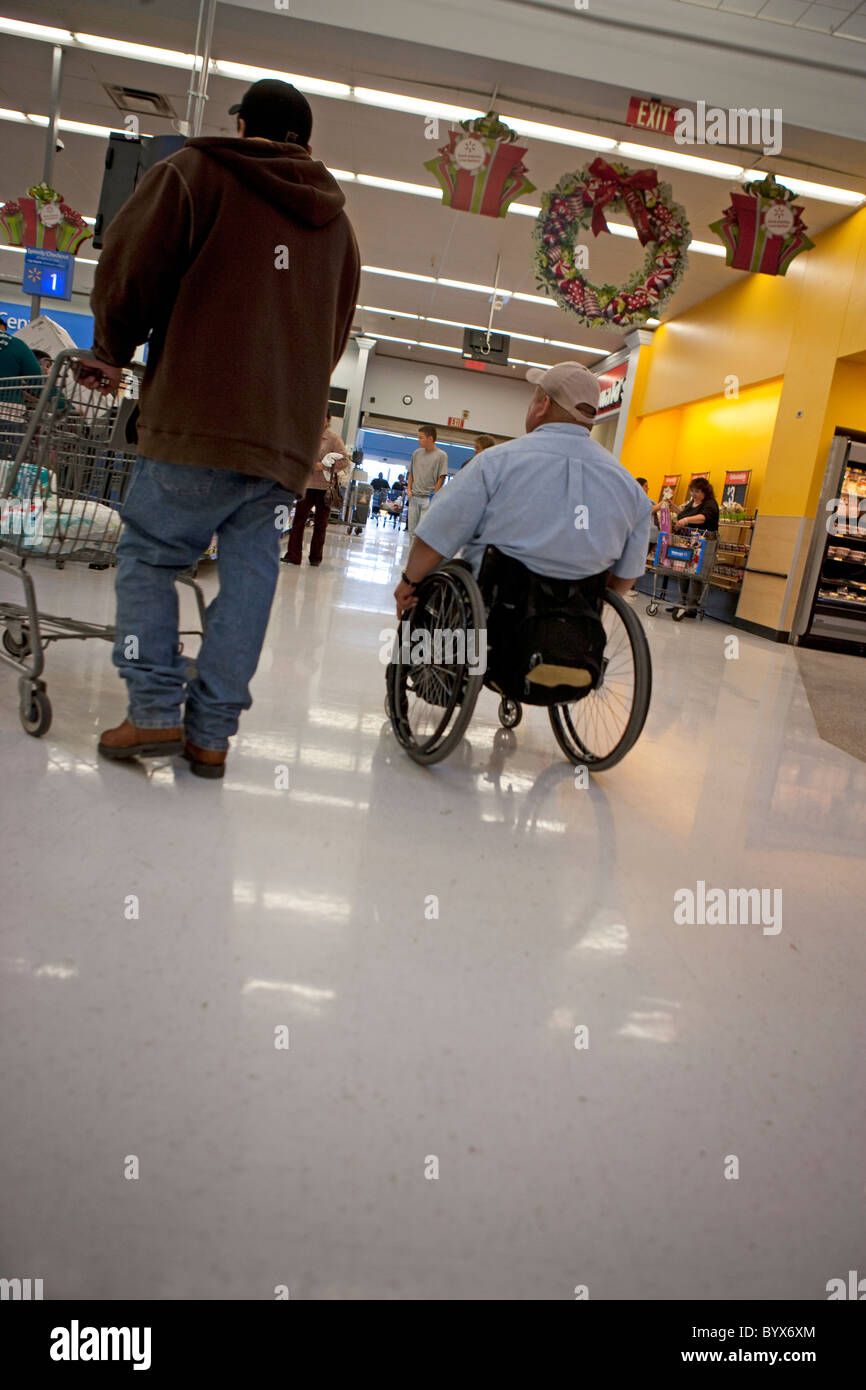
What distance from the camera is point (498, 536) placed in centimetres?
245

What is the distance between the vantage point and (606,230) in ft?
22.5

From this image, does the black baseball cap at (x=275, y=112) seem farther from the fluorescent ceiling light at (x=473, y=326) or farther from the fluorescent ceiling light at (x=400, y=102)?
the fluorescent ceiling light at (x=473, y=326)

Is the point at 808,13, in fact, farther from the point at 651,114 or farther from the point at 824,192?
the point at 824,192

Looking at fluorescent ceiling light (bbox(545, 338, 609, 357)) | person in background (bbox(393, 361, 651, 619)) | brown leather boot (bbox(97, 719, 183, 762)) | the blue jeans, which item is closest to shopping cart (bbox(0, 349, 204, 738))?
brown leather boot (bbox(97, 719, 183, 762))

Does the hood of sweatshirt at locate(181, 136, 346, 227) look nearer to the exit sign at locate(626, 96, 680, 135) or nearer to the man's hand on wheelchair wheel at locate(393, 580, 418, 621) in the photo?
the man's hand on wheelchair wheel at locate(393, 580, 418, 621)

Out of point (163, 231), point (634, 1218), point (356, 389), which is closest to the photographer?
point (634, 1218)

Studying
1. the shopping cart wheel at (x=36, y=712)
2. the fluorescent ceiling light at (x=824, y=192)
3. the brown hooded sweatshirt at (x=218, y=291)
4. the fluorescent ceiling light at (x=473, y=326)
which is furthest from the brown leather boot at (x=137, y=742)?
the fluorescent ceiling light at (x=473, y=326)

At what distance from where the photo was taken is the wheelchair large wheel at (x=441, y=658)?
2.35 meters

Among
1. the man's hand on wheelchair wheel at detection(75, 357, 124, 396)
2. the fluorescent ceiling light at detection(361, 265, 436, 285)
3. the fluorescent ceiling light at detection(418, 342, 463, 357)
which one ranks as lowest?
the man's hand on wheelchair wheel at detection(75, 357, 124, 396)

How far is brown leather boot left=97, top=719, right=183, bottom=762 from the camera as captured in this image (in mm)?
2146
